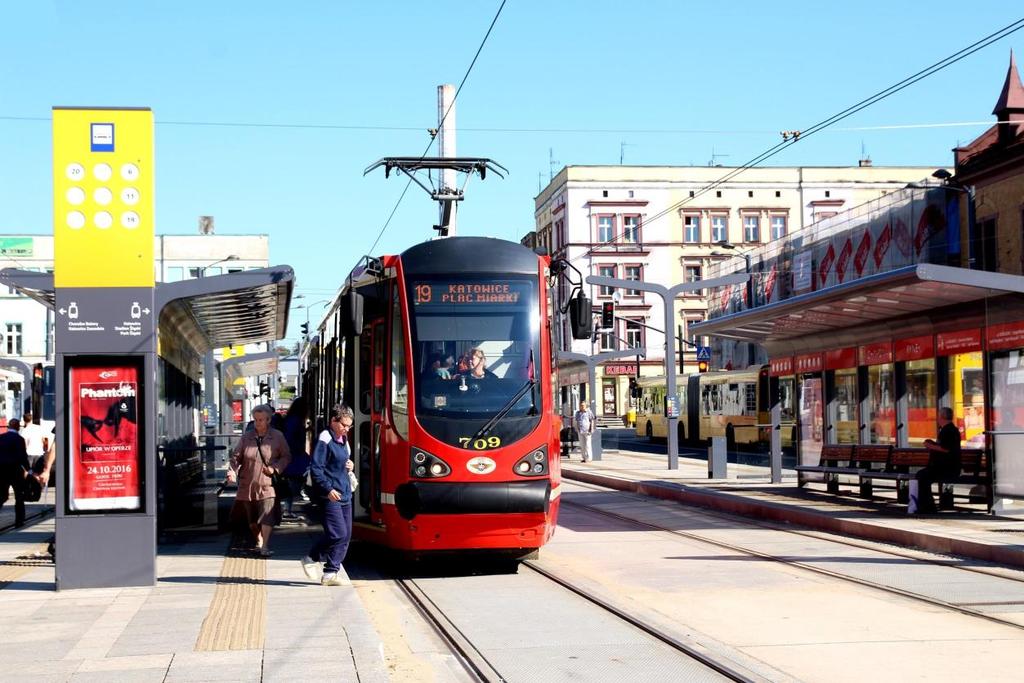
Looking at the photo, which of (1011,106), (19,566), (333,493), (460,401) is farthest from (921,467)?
(1011,106)

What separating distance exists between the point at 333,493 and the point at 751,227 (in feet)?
250

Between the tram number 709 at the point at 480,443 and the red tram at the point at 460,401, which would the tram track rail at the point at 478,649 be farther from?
the tram number 709 at the point at 480,443

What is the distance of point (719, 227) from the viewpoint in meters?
86.1

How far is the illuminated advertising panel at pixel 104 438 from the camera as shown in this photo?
1283 centimetres

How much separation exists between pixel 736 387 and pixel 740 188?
37748 millimetres

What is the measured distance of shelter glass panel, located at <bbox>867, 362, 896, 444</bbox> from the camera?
74.1 ft

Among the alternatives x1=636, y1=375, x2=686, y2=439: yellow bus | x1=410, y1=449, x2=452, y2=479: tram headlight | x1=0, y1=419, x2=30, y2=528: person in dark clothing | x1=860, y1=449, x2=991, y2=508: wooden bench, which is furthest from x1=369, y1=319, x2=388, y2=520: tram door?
x1=636, y1=375, x2=686, y2=439: yellow bus

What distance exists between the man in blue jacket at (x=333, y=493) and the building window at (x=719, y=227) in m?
74.8

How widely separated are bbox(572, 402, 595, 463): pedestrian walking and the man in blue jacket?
28.2 m

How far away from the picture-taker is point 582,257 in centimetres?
8450

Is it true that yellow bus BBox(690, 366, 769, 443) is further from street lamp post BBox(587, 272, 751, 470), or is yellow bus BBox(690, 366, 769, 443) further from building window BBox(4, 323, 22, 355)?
building window BBox(4, 323, 22, 355)

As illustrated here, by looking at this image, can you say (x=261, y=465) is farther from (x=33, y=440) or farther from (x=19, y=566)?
(x=33, y=440)

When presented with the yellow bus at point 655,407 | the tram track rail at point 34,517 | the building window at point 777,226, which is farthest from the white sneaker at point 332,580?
the building window at point 777,226

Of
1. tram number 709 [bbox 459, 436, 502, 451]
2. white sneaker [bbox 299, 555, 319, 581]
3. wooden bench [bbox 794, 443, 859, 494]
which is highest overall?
tram number 709 [bbox 459, 436, 502, 451]
